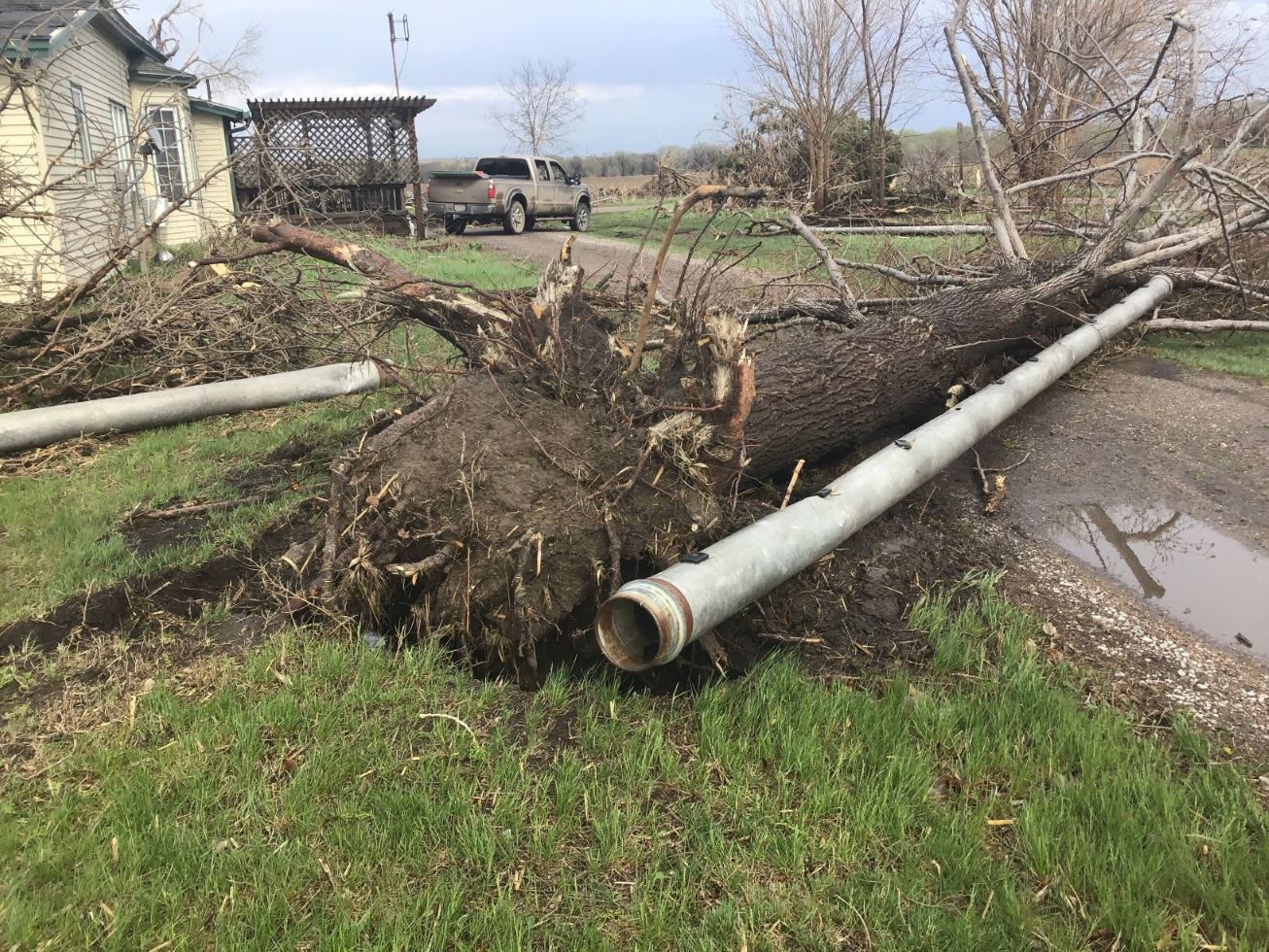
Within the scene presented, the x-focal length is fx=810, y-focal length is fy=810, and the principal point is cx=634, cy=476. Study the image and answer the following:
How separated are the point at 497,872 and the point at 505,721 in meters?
0.66

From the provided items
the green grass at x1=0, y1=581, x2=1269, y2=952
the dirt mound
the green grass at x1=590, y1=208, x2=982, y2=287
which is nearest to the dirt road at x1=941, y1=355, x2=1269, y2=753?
the green grass at x1=0, y1=581, x2=1269, y2=952

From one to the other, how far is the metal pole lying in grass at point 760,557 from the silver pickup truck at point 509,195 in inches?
689

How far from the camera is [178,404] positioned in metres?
5.97

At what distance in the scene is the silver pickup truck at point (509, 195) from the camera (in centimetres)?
2006

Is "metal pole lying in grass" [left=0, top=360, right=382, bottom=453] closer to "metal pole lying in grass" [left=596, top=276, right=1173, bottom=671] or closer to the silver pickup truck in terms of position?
"metal pole lying in grass" [left=596, top=276, right=1173, bottom=671]

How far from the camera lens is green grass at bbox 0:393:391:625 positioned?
12.3ft

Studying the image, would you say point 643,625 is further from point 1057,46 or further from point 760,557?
point 1057,46

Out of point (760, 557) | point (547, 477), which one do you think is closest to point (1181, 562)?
point (760, 557)

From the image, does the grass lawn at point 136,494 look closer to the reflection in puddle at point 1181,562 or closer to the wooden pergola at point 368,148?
the reflection in puddle at point 1181,562

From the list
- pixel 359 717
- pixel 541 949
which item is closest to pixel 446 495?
pixel 359 717

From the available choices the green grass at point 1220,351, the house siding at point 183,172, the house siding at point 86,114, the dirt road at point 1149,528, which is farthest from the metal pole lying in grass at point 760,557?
the house siding at point 183,172

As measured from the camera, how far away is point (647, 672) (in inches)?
129

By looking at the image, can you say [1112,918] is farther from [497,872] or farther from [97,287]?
[97,287]

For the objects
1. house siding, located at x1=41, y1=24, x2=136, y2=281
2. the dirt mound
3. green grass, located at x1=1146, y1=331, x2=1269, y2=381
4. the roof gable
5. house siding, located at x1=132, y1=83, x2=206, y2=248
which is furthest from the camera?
house siding, located at x1=132, y1=83, x2=206, y2=248
